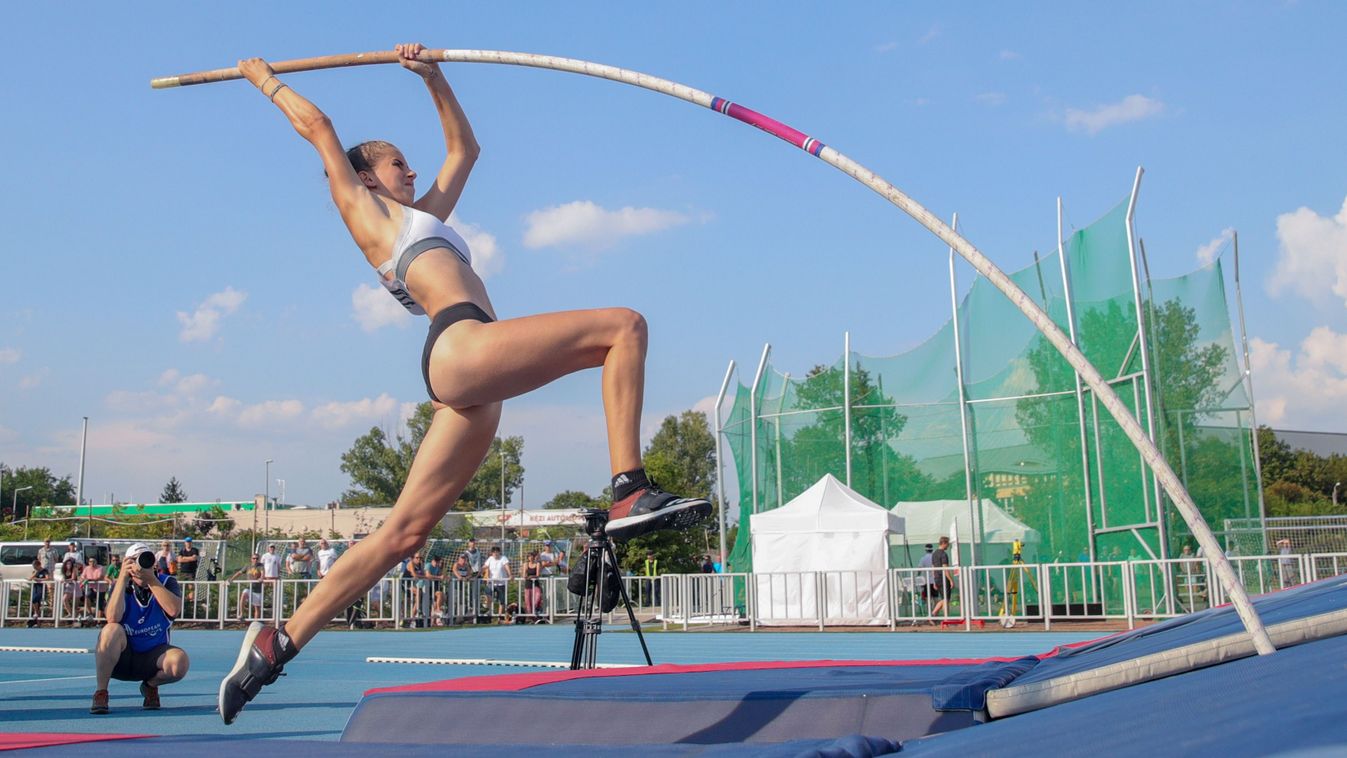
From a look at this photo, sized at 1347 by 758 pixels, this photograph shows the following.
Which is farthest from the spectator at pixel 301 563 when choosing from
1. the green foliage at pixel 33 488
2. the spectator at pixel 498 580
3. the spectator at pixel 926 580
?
the green foliage at pixel 33 488

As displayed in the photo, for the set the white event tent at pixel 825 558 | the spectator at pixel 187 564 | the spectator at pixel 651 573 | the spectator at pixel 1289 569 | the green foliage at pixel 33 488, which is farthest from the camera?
the green foliage at pixel 33 488

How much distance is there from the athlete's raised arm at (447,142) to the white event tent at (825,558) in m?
12.4

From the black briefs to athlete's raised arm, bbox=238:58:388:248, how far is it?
1.18 feet

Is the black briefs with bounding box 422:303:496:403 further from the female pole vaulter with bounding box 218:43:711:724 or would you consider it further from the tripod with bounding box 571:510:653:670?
the tripod with bounding box 571:510:653:670

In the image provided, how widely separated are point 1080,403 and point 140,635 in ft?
44.3

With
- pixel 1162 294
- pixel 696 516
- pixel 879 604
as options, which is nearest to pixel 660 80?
pixel 696 516

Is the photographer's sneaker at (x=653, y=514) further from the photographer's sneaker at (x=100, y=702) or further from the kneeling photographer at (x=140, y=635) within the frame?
the photographer's sneaker at (x=100, y=702)

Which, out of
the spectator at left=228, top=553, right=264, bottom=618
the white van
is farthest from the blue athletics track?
the white van

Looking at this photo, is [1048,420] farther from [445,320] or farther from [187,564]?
[445,320]

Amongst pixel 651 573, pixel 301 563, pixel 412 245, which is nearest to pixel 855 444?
pixel 301 563

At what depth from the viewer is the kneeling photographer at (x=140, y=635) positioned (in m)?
6.90

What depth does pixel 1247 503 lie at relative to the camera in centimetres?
1638

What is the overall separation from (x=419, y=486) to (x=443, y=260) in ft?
2.07

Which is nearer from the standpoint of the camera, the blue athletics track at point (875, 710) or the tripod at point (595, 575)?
the blue athletics track at point (875, 710)
